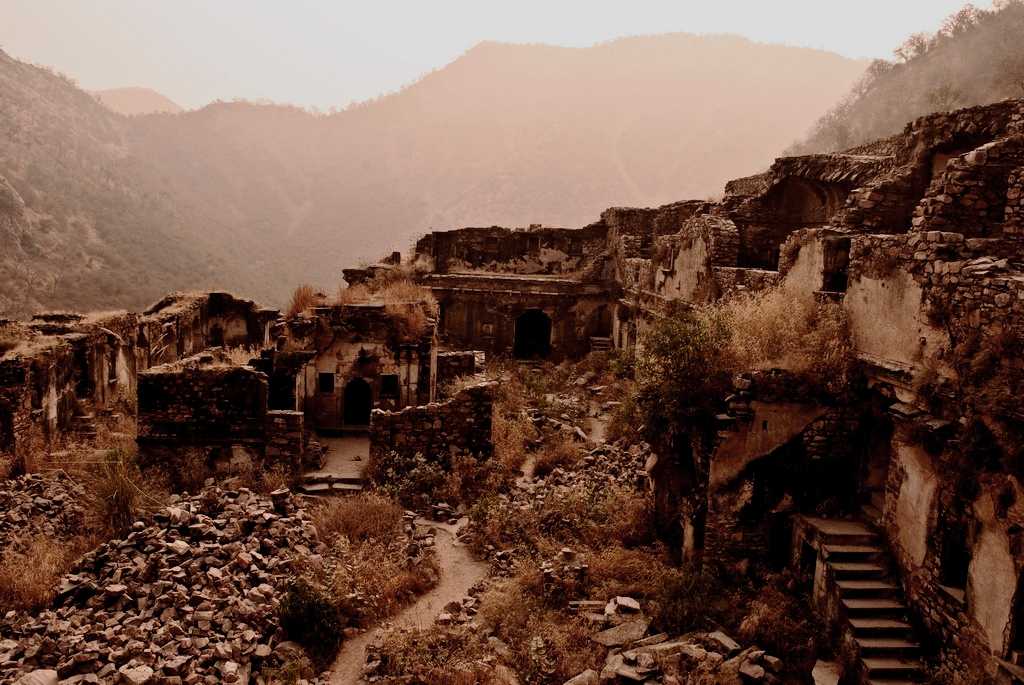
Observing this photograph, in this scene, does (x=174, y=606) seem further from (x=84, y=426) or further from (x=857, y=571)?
(x=84, y=426)

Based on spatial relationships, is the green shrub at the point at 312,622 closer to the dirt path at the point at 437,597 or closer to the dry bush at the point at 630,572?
the dirt path at the point at 437,597

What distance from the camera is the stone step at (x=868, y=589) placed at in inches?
283

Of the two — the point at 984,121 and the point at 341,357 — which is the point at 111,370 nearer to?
the point at 341,357

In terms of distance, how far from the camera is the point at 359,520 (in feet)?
33.2

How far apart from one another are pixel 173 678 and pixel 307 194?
71383 millimetres

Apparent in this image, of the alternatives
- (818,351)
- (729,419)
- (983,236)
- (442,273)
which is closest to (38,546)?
(729,419)

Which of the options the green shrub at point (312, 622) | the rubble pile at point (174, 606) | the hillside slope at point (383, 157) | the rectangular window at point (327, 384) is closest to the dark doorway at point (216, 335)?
the hillside slope at point (383, 157)

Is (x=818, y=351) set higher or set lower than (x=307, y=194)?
lower

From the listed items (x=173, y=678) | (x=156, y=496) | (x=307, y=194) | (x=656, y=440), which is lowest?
(x=173, y=678)

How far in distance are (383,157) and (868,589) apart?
80.1 metres

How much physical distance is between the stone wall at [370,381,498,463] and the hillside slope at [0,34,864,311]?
2317cm

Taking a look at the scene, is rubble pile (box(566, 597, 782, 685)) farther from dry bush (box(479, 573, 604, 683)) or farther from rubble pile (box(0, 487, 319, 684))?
rubble pile (box(0, 487, 319, 684))

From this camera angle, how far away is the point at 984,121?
1009 centimetres

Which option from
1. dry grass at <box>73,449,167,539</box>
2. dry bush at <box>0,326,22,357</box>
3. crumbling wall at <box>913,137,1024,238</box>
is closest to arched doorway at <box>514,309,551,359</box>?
dry bush at <box>0,326,22,357</box>
